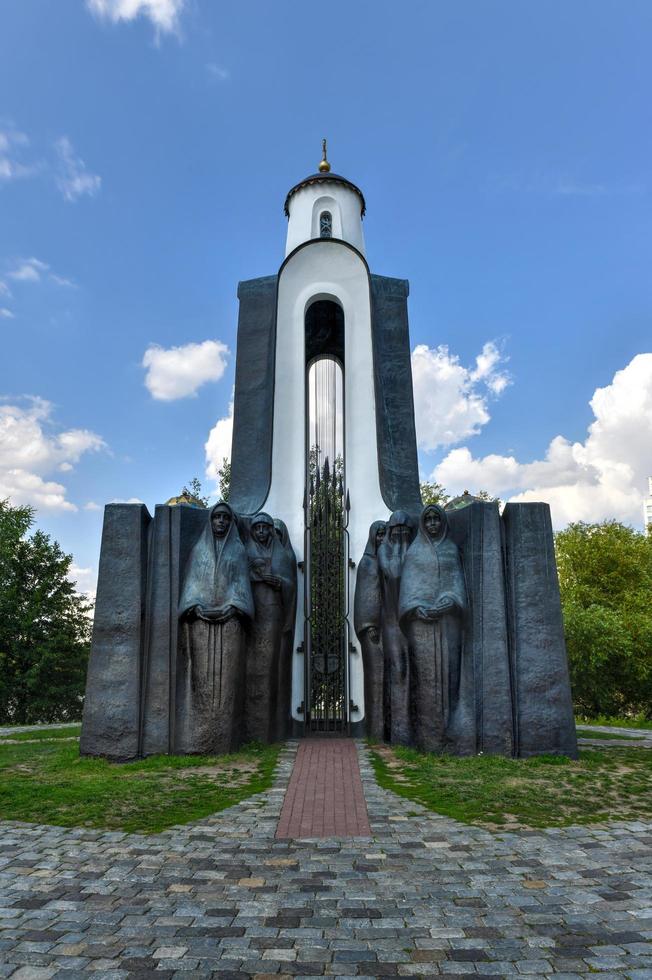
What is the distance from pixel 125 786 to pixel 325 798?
1945mm

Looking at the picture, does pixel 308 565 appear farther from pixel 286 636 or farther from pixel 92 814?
pixel 92 814

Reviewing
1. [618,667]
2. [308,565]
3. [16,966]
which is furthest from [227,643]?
[618,667]

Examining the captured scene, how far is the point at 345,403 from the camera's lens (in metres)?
11.9

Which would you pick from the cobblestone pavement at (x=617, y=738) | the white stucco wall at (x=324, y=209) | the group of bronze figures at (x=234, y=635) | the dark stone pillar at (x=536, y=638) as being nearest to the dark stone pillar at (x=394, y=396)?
the dark stone pillar at (x=536, y=638)

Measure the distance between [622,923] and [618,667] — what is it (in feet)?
61.3

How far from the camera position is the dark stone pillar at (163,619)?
27.2 ft

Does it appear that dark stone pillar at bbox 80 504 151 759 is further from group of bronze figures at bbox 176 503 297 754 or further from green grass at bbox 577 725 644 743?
green grass at bbox 577 725 644 743

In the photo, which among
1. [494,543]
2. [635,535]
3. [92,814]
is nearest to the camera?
[92,814]

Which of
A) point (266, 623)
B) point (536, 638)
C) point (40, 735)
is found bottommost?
point (40, 735)

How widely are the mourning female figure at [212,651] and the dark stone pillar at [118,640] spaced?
576mm

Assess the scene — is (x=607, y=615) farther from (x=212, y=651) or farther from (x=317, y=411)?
(x=212, y=651)

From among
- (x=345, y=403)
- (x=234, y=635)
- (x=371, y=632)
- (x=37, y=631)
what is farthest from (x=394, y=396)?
(x=37, y=631)

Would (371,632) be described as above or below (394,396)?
below

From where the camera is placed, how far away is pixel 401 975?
269cm
